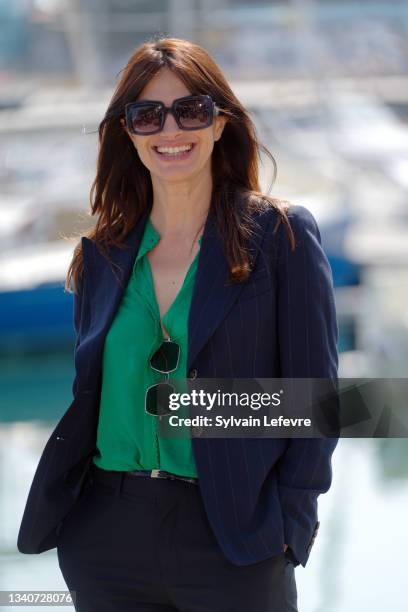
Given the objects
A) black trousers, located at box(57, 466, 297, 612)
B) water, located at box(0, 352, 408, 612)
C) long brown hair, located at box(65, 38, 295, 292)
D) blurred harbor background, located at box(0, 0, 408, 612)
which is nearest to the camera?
black trousers, located at box(57, 466, 297, 612)

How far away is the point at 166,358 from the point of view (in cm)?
152

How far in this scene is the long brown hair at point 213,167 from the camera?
62.1 inches

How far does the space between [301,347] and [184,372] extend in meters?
0.17

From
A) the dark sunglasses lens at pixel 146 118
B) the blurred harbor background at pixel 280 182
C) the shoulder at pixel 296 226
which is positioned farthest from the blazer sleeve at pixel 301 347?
the blurred harbor background at pixel 280 182

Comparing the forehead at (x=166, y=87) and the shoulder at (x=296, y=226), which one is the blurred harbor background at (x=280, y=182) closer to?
the shoulder at (x=296, y=226)

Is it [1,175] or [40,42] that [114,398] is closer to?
[1,175]

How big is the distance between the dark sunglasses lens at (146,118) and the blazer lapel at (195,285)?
158 millimetres

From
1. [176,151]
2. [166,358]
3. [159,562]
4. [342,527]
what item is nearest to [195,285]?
[166,358]

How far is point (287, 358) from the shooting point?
1.51m

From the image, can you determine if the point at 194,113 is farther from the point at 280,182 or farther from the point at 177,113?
the point at 280,182

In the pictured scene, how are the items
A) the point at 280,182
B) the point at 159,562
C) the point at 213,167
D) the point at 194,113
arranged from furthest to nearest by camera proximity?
the point at 280,182 → the point at 213,167 → the point at 194,113 → the point at 159,562

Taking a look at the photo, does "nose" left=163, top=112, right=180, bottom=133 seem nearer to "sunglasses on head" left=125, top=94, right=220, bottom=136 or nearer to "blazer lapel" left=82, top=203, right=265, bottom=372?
"sunglasses on head" left=125, top=94, right=220, bottom=136

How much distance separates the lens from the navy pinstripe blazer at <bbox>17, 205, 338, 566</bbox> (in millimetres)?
1479

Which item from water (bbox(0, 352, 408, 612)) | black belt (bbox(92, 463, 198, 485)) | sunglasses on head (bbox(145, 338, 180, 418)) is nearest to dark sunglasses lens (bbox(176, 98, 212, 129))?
sunglasses on head (bbox(145, 338, 180, 418))
